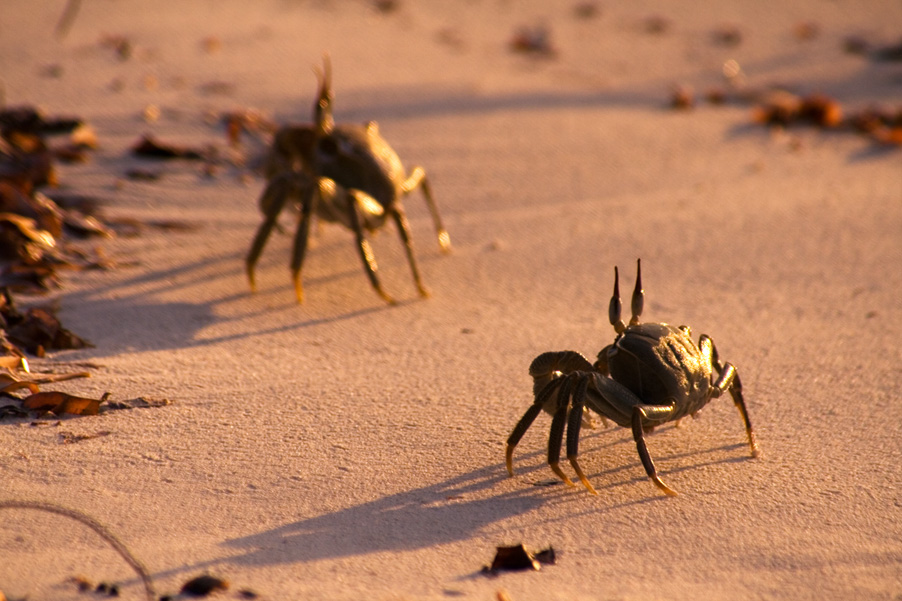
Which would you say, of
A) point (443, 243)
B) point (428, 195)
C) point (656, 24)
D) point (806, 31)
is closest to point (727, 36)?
point (656, 24)

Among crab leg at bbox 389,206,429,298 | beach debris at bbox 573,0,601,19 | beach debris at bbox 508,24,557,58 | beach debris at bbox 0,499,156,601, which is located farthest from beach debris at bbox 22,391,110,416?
beach debris at bbox 573,0,601,19

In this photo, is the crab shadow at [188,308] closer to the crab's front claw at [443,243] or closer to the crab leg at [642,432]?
the crab's front claw at [443,243]

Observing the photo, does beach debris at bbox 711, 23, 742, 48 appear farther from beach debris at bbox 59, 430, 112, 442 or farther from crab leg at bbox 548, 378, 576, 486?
beach debris at bbox 59, 430, 112, 442

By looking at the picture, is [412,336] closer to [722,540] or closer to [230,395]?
[230,395]

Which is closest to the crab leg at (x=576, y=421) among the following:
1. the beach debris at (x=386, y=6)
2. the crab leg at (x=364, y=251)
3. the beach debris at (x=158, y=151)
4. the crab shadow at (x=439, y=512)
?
the crab shadow at (x=439, y=512)

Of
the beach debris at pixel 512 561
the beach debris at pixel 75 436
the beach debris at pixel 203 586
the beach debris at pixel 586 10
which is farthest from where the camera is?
the beach debris at pixel 586 10

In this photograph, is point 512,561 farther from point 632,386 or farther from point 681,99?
point 681,99
